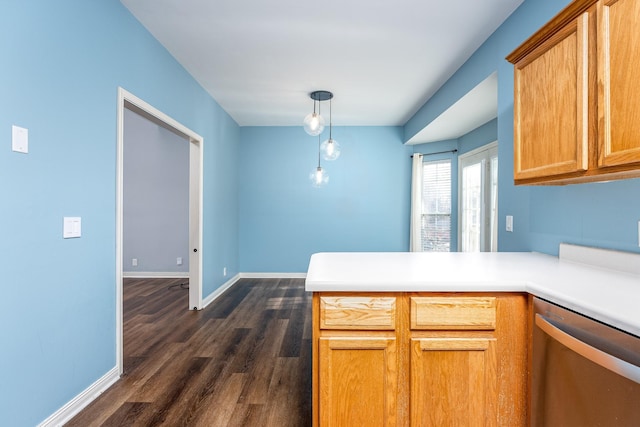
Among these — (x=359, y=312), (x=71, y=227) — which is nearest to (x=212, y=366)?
(x=71, y=227)

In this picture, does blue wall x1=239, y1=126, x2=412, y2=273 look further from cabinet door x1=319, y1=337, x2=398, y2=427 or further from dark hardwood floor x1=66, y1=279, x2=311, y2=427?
cabinet door x1=319, y1=337, x2=398, y2=427

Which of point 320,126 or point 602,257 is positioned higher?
point 320,126

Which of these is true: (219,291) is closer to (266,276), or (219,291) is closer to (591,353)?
(266,276)

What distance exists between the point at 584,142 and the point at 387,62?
2305mm

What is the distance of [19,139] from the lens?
1591mm

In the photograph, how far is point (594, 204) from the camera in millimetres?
1761

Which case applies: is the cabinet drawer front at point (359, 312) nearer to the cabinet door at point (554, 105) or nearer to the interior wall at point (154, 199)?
the cabinet door at point (554, 105)

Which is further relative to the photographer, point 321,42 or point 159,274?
point 159,274

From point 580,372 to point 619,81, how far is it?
43.1 inches

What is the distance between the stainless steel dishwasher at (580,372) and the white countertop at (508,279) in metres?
0.05

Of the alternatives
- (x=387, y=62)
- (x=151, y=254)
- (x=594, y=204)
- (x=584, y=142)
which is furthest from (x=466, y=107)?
(x=151, y=254)

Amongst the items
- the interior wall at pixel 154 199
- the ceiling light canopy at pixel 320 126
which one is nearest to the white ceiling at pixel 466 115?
the ceiling light canopy at pixel 320 126

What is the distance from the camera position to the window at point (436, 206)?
17.5 feet

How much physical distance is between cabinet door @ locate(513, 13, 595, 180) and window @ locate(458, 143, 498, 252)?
234 centimetres
